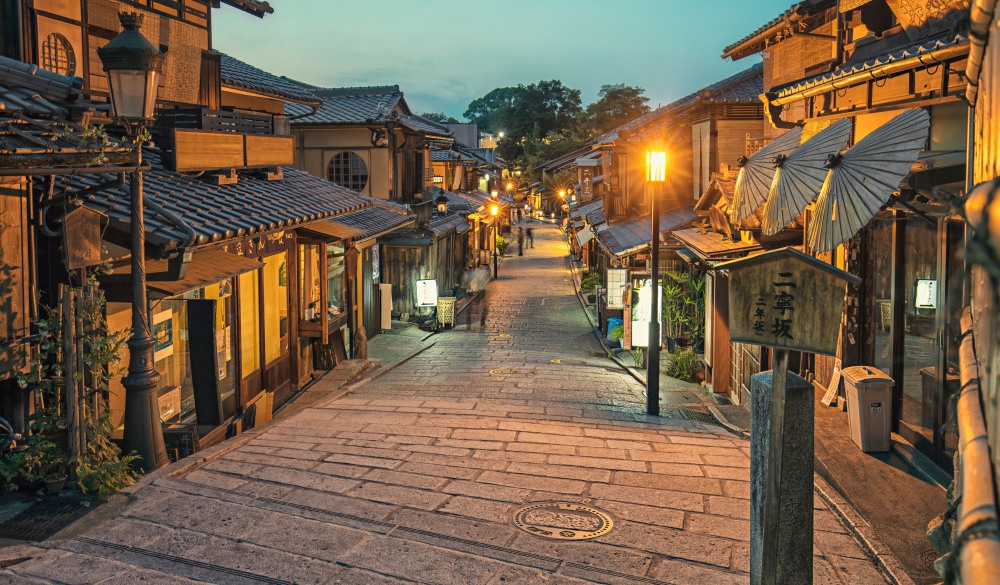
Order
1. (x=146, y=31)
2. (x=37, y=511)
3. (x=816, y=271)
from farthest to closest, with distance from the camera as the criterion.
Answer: (x=146, y=31), (x=37, y=511), (x=816, y=271)

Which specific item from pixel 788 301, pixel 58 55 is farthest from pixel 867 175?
pixel 58 55

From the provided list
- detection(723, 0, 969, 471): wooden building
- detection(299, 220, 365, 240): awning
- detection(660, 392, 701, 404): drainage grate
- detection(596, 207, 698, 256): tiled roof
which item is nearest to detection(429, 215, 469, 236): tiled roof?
detection(596, 207, 698, 256): tiled roof

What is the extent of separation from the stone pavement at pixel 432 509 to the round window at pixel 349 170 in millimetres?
15440

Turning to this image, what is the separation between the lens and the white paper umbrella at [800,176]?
10.2 metres

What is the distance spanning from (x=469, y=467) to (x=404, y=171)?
73.0ft

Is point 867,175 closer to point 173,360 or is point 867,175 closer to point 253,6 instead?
point 173,360

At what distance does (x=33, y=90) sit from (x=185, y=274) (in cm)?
277

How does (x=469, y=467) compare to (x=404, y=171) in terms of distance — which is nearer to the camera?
(x=469, y=467)

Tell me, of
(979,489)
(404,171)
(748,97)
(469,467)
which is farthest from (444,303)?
(979,489)

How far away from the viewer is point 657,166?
55.3 feet

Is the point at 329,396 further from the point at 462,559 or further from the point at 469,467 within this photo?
the point at 462,559

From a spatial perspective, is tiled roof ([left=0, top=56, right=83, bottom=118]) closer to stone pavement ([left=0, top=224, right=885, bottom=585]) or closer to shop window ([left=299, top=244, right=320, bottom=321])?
stone pavement ([left=0, top=224, right=885, bottom=585])

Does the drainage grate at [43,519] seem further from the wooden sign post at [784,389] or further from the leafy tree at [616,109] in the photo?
the leafy tree at [616,109]

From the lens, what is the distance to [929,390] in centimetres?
993
